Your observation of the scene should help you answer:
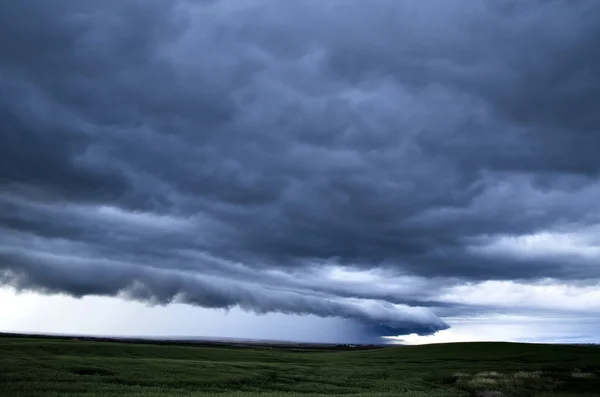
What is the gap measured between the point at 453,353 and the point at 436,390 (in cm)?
7519

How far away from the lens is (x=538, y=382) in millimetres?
70812

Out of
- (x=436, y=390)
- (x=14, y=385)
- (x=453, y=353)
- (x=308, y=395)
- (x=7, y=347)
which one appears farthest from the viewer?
(x=453, y=353)

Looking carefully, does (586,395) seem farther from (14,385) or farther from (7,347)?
(7,347)

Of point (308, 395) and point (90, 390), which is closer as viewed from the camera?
point (90, 390)

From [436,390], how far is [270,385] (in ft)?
68.6

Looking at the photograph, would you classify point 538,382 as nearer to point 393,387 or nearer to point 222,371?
point 393,387

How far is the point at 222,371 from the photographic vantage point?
68875mm

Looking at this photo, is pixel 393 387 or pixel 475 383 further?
pixel 475 383

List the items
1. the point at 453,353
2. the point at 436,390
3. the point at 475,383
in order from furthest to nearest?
the point at 453,353 → the point at 475,383 → the point at 436,390

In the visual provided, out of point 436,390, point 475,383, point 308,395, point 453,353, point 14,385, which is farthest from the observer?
point 453,353

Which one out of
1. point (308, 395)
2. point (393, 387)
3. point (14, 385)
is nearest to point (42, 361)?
point (14, 385)

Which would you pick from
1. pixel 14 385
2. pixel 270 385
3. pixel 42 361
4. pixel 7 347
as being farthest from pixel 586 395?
pixel 7 347

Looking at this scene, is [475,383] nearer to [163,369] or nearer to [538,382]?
[538,382]

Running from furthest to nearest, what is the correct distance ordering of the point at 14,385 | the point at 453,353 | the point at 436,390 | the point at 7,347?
the point at 453,353 < the point at 7,347 < the point at 436,390 < the point at 14,385
